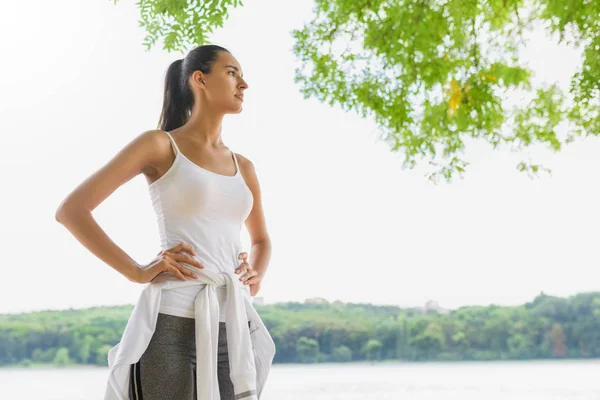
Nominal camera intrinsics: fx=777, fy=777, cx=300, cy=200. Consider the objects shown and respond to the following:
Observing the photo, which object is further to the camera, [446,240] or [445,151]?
[446,240]

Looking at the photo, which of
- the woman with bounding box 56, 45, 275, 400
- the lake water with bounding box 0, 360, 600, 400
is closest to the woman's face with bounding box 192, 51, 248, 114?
the woman with bounding box 56, 45, 275, 400

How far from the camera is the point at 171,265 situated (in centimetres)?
125

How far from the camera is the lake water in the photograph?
174 inches

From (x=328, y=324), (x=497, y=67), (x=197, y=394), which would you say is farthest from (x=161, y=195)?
(x=328, y=324)

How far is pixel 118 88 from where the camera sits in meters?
4.86

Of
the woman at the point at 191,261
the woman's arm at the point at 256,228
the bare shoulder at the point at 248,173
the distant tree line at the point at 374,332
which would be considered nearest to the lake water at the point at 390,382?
the distant tree line at the point at 374,332

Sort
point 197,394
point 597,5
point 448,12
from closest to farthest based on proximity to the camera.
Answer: point 197,394 → point 597,5 → point 448,12

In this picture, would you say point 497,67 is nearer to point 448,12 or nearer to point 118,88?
point 448,12

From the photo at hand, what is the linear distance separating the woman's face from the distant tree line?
11.2ft

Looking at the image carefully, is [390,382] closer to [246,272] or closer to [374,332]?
[374,332]

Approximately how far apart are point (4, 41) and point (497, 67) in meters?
2.88

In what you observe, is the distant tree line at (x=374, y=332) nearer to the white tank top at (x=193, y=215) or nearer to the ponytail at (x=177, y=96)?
the ponytail at (x=177, y=96)

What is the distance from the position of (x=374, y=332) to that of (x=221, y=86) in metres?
3.70

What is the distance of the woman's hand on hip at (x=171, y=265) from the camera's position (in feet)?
4.11
